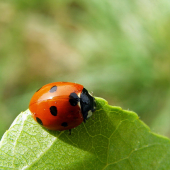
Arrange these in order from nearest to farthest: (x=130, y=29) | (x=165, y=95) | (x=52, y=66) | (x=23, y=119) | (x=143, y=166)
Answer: (x=143, y=166) < (x=23, y=119) < (x=165, y=95) < (x=130, y=29) < (x=52, y=66)

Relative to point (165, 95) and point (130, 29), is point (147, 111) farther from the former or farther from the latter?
point (130, 29)

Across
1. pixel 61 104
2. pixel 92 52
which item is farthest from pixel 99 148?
pixel 92 52

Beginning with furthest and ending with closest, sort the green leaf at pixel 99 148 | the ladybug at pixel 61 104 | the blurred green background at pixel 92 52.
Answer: the blurred green background at pixel 92 52 < the ladybug at pixel 61 104 < the green leaf at pixel 99 148

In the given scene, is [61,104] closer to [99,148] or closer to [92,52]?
[99,148]

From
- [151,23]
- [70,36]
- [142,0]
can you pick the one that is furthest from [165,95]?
[70,36]

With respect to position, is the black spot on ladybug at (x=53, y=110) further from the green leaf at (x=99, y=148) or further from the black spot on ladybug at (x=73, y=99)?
the green leaf at (x=99, y=148)

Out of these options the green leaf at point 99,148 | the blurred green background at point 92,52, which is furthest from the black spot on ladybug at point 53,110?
the blurred green background at point 92,52

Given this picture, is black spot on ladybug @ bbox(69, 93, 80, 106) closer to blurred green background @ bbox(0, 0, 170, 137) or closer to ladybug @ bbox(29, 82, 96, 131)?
ladybug @ bbox(29, 82, 96, 131)
